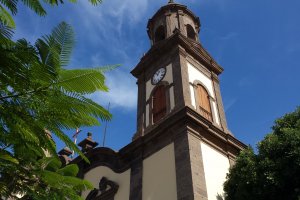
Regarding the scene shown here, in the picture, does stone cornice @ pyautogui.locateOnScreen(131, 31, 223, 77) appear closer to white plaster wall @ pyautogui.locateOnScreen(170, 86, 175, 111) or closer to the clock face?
the clock face

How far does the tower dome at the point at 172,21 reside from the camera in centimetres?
2283

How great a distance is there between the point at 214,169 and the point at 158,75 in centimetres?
667

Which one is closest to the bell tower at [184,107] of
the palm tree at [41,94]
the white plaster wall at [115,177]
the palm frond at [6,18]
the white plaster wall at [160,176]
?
the white plaster wall at [160,176]

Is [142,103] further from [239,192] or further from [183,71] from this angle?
[239,192]

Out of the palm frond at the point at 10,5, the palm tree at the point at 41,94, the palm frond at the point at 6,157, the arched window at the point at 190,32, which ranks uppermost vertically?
the arched window at the point at 190,32

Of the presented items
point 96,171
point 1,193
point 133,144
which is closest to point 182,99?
point 133,144

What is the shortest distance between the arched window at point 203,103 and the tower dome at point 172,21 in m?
4.92

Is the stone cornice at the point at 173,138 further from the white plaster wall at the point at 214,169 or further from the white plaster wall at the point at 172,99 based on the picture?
the white plaster wall at the point at 172,99

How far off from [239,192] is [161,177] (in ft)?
11.1


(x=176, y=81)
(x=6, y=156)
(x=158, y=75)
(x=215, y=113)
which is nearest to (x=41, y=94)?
(x=6, y=156)

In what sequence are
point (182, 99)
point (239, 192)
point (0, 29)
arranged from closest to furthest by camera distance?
point (0, 29) < point (239, 192) < point (182, 99)

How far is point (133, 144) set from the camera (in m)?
17.1

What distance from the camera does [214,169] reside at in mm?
15250

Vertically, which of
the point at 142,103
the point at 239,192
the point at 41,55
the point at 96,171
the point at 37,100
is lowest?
the point at 37,100
